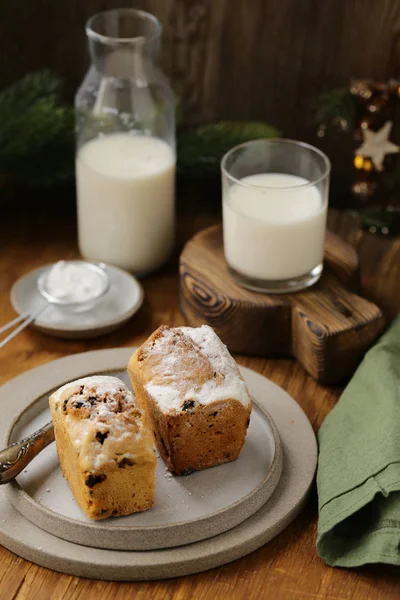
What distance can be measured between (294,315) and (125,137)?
1.54ft

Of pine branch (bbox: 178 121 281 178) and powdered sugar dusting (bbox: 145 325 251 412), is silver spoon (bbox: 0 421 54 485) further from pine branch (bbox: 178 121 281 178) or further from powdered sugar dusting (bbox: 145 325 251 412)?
pine branch (bbox: 178 121 281 178)

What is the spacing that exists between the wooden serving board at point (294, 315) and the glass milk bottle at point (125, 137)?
135 millimetres

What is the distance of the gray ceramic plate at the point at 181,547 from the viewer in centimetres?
105

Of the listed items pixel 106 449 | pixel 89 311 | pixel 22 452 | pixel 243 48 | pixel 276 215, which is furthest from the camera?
pixel 243 48

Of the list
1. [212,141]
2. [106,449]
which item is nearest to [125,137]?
[212,141]

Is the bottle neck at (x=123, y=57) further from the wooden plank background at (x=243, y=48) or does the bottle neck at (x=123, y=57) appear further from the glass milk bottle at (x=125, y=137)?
the wooden plank background at (x=243, y=48)

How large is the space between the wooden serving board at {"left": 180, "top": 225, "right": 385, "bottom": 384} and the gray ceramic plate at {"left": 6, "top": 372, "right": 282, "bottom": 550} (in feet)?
0.69

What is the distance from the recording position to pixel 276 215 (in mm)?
1442

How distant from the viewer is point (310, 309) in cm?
143

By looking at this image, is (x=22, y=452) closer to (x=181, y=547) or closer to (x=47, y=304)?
(x=181, y=547)

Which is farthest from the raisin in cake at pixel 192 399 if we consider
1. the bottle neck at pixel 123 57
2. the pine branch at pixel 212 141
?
the pine branch at pixel 212 141

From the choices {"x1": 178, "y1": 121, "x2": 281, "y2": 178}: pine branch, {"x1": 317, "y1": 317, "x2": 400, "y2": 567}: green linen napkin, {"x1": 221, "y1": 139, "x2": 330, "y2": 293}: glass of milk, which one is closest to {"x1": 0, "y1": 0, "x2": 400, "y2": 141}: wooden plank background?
{"x1": 178, "y1": 121, "x2": 281, "y2": 178}: pine branch

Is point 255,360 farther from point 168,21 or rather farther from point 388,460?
point 168,21

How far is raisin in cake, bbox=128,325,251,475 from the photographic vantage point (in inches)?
→ 44.3
